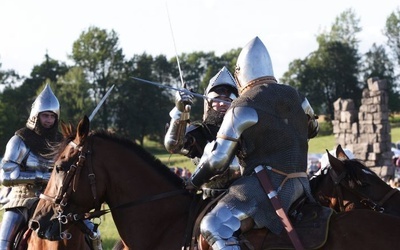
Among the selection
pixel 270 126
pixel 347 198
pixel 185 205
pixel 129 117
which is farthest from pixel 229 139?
pixel 129 117

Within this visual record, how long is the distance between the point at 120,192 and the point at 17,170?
2.81 m

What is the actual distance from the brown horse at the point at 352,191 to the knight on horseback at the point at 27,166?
3.32 meters

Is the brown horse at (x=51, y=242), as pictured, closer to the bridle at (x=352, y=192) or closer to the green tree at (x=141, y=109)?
the bridle at (x=352, y=192)

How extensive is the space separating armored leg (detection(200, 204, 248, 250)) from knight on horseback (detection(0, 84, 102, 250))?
12.2 ft

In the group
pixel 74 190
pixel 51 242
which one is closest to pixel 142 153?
pixel 74 190

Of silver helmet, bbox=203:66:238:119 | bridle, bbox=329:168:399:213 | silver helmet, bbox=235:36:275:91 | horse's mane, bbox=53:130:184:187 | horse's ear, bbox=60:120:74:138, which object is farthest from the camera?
silver helmet, bbox=203:66:238:119

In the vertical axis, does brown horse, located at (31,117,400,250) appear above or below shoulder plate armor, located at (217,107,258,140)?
below

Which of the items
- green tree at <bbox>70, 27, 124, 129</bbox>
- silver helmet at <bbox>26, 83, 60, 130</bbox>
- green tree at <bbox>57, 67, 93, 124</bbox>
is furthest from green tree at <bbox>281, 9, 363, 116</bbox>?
silver helmet at <bbox>26, 83, 60, 130</bbox>

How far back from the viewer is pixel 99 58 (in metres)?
87.2

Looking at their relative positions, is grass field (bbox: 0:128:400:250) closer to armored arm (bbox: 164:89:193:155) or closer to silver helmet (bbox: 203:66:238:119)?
silver helmet (bbox: 203:66:238:119)

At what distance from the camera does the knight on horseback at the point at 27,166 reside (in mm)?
9195

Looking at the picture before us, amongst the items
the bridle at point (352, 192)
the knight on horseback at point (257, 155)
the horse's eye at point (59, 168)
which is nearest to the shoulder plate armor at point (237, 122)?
the knight on horseback at point (257, 155)

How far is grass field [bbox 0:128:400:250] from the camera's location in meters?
18.0

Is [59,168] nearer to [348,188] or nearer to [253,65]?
[253,65]
